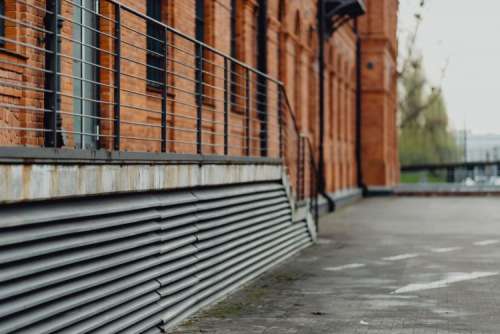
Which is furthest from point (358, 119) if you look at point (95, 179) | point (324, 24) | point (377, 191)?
point (95, 179)

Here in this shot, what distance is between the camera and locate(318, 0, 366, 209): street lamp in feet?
86.0

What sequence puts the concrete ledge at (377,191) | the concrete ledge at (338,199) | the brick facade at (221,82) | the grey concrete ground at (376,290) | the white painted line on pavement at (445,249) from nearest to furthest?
the grey concrete ground at (376,290) < the brick facade at (221,82) < the white painted line on pavement at (445,249) < the concrete ledge at (338,199) < the concrete ledge at (377,191)

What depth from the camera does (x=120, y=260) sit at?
6992 millimetres

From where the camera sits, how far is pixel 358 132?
37.5 metres

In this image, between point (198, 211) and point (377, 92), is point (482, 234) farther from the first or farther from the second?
point (377, 92)

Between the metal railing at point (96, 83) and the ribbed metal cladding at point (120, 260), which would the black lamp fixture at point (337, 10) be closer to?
the metal railing at point (96, 83)

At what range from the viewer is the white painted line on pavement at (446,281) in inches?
410

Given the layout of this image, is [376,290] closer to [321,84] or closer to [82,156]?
[82,156]

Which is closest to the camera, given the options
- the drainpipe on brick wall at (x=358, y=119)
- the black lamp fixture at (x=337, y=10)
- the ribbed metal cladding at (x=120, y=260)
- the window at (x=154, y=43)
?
the ribbed metal cladding at (x=120, y=260)

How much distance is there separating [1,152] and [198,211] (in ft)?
13.7

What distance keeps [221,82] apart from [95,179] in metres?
9.11

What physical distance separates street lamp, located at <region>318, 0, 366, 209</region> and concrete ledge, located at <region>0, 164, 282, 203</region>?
1637 cm

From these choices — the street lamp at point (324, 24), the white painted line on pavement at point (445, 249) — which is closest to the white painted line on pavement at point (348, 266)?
the white painted line on pavement at point (445, 249)

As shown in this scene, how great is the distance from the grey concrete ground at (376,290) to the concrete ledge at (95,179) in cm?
126
